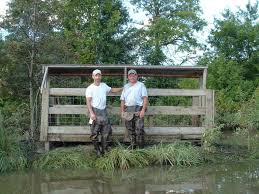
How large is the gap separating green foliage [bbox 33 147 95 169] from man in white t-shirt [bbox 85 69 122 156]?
29 centimetres

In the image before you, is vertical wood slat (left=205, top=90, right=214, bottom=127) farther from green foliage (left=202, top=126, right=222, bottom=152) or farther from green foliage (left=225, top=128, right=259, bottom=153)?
green foliage (left=225, top=128, right=259, bottom=153)

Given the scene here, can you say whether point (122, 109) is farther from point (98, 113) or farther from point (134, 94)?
point (98, 113)

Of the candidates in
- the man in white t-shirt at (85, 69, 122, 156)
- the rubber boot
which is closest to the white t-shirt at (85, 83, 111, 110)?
the man in white t-shirt at (85, 69, 122, 156)

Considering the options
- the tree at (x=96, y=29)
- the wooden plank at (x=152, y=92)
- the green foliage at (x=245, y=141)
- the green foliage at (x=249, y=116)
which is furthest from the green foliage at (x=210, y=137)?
the tree at (x=96, y=29)

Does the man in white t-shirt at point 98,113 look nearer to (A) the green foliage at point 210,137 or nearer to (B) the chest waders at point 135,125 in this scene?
(B) the chest waders at point 135,125

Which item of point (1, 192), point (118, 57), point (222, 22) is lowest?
point (1, 192)

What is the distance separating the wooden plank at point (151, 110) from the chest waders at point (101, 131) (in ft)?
2.28

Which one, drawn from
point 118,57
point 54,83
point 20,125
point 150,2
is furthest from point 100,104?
point 150,2

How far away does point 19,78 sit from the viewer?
40.8ft

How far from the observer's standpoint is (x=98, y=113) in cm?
940

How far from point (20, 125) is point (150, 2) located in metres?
21.0

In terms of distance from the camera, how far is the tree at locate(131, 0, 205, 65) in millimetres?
26922

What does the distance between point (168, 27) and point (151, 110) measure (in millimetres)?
19069

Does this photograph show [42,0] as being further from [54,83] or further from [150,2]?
[150,2]
